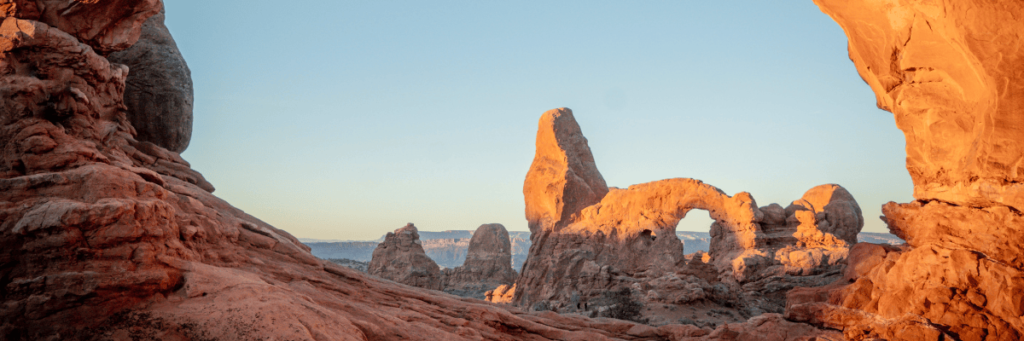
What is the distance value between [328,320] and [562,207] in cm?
2693

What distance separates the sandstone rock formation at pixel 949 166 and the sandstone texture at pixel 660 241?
11440 millimetres

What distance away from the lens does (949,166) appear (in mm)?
8695

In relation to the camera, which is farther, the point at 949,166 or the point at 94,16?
the point at 94,16

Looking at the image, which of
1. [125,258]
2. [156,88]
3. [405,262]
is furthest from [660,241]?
[125,258]

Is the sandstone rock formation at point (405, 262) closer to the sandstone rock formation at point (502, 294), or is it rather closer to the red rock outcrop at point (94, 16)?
the sandstone rock formation at point (502, 294)

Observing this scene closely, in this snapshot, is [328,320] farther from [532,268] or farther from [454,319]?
[532,268]

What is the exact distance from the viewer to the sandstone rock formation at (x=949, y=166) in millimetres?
6816

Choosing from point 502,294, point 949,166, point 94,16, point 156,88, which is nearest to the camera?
point 949,166

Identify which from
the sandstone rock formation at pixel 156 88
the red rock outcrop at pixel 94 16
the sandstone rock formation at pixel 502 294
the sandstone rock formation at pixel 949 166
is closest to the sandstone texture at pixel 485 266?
the sandstone rock formation at pixel 502 294

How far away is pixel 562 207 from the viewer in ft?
110

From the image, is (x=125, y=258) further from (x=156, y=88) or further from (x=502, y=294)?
(x=502, y=294)

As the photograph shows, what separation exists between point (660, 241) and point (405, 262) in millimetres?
18249

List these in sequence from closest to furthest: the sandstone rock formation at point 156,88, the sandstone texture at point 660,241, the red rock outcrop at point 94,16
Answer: the red rock outcrop at point 94,16 → the sandstone rock formation at point 156,88 → the sandstone texture at point 660,241

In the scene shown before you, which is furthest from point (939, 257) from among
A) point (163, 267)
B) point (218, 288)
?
point (163, 267)
